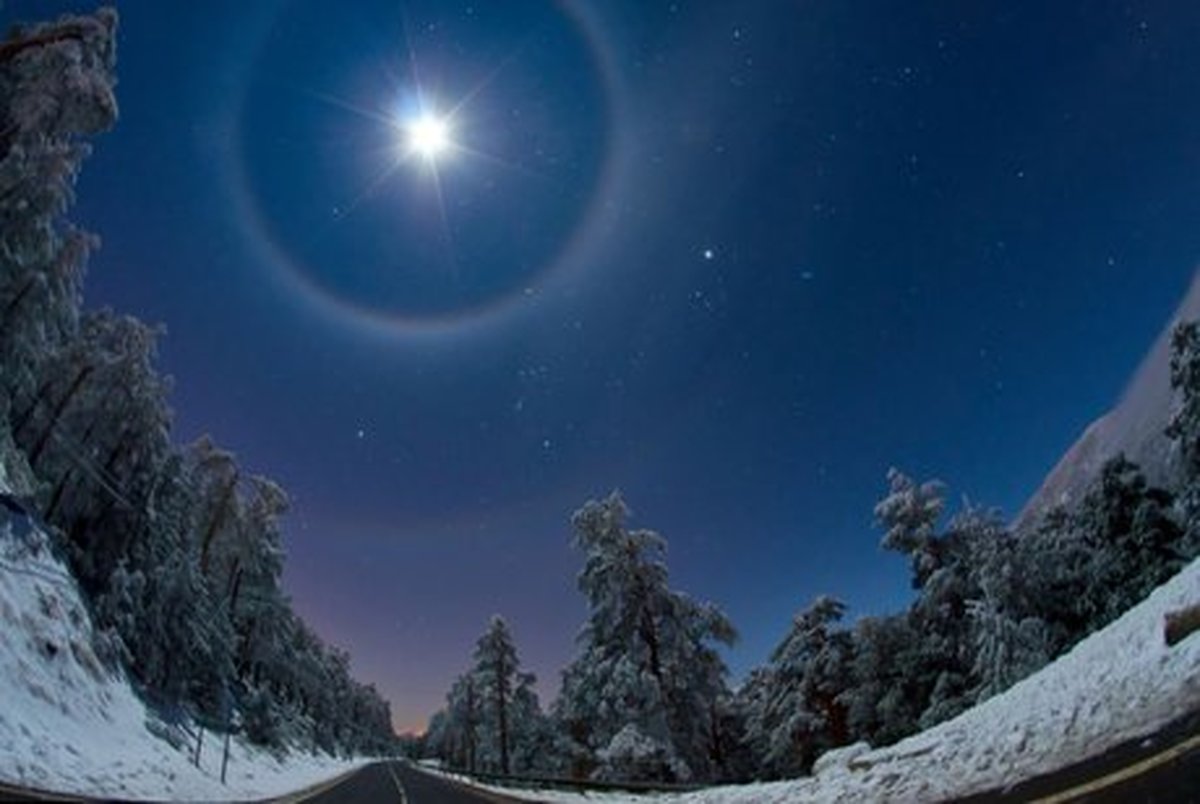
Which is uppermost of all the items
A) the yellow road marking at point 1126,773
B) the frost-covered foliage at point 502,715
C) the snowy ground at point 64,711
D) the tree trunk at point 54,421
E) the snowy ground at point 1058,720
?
the tree trunk at point 54,421

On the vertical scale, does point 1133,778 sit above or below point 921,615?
below

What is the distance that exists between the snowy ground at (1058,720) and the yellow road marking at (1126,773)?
810mm

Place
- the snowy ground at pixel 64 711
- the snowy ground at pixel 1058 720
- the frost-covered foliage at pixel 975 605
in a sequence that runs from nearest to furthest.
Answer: the snowy ground at pixel 1058 720 < the snowy ground at pixel 64 711 < the frost-covered foliage at pixel 975 605

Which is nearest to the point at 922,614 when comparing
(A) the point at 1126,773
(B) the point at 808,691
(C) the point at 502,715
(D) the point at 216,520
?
(B) the point at 808,691

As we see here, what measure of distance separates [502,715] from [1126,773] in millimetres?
55693

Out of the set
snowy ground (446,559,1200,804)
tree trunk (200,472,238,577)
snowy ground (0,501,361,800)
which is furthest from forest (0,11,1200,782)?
snowy ground (446,559,1200,804)

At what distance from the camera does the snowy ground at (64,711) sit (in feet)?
45.1

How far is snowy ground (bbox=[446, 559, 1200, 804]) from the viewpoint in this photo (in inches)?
293

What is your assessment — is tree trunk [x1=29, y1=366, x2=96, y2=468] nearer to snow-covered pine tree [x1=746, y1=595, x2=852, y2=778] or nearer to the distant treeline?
the distant treeline

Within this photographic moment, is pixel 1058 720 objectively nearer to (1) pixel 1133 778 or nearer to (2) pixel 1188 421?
(1) pixel 1133 778

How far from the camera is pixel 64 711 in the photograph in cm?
1780

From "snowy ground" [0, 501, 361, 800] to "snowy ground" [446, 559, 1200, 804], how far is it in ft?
42.3

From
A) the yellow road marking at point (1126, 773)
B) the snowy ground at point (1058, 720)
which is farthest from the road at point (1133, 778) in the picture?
the snowy ground at point (1058, 720)

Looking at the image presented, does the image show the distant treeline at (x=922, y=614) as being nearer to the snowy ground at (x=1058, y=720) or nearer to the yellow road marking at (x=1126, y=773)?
the snowy ground at (x=1058, y=720)
